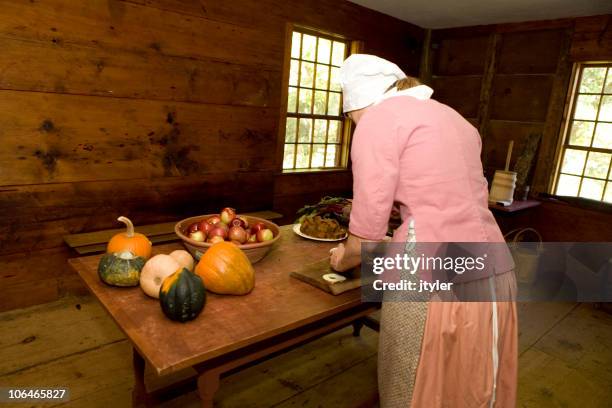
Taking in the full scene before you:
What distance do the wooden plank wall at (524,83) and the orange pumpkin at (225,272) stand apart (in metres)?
4.12

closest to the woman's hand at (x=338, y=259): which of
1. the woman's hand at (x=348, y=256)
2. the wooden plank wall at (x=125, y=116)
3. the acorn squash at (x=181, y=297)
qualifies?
the woman's hand at (x=348, y=256)

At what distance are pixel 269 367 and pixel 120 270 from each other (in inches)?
53.9

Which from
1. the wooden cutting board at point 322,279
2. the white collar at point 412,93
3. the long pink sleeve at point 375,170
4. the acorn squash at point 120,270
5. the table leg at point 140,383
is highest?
the white collar at point 412,93

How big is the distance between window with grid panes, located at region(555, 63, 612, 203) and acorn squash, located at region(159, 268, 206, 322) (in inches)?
178

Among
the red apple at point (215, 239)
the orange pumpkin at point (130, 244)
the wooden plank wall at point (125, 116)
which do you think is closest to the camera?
the orange pumpkin at point (130, 244)

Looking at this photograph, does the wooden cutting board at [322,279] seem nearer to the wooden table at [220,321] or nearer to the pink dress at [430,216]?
the wooden table at [220,321]

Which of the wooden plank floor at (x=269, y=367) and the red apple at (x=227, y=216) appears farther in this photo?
the wooden plank floor at (x=269, y=367)

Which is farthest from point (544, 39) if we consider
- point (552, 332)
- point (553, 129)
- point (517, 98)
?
point (552, 332)

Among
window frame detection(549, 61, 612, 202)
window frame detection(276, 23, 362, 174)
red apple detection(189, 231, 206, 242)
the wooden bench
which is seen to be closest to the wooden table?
red apple detection(189, 231, 206, 242)

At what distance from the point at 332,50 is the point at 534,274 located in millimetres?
3024

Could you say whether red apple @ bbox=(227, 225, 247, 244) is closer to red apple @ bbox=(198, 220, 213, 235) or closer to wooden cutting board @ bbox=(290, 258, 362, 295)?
red apple @ bbox=(198, 220, 213, 235)

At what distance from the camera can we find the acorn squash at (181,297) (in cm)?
124

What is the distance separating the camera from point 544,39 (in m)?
4.52

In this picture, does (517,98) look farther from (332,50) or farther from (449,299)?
(449,299)
